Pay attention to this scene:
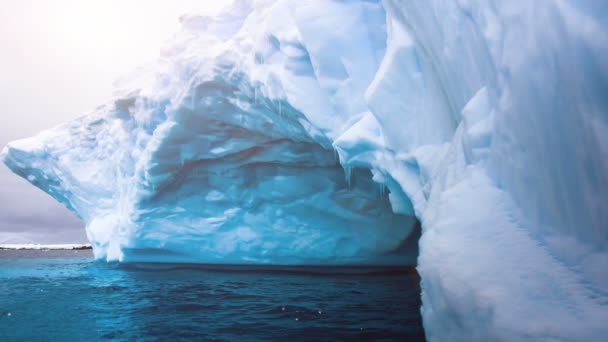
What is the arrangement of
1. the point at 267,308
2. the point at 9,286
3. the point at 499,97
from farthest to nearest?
the point at 9,286 < the point at 267,308 < the point at 499,97

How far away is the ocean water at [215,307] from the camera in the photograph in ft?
15.8

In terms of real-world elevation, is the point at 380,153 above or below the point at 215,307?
above

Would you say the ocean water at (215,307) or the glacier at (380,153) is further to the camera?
the ocean water at (215,307)

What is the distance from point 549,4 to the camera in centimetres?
194

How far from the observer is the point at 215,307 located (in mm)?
6262

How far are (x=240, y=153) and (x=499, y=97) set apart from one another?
7.97 metres

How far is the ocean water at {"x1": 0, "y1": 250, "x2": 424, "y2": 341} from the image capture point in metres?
4.82

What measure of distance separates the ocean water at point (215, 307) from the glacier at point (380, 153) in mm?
1616

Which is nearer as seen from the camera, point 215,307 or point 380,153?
point 380,153

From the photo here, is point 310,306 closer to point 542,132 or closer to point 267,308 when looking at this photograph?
point 267,308

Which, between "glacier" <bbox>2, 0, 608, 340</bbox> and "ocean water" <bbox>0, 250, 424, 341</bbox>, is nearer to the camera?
"glacier" <bbox>2, 0, 608, 340</bbox>

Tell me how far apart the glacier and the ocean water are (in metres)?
1.62

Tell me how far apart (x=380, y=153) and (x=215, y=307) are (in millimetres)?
3528

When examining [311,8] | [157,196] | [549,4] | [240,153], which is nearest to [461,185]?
[549,4]
